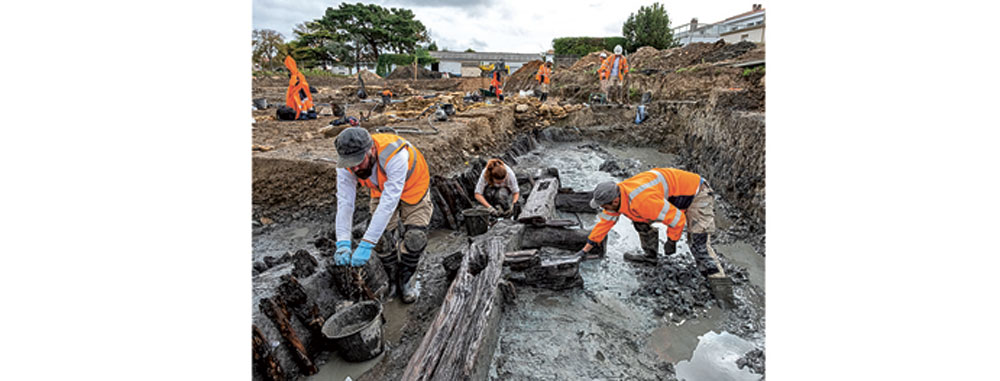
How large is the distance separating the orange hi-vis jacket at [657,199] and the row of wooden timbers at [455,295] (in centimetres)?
58

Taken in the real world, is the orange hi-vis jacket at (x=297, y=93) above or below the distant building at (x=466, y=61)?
below

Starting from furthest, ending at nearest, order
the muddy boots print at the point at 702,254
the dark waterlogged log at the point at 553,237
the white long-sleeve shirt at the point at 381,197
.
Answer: the dark waterlogged log at the point at 553,237, the muddy boots print at the point at 702,254, the white long-sleeve shirt at the point at 381,197

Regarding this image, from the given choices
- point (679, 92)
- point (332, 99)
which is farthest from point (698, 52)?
point (332, 99)

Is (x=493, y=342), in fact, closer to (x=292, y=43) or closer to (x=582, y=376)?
(x=582, y=376)

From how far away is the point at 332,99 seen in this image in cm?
1491

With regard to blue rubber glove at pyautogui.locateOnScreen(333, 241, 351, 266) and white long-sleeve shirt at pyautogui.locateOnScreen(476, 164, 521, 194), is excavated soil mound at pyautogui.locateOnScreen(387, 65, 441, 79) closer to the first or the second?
white long-sleeve shirt at pyautogui.locateOnScreen(476, 164, 521, 194)

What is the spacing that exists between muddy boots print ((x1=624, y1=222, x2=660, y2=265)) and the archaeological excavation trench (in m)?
0.11

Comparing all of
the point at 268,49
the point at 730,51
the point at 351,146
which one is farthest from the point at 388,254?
the point at 268,49

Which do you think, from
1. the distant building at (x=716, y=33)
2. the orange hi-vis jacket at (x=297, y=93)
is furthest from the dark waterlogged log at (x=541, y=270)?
the distant building at (x=716, y=33)

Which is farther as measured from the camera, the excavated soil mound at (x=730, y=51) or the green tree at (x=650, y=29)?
the green tree at (x=650, y=29)

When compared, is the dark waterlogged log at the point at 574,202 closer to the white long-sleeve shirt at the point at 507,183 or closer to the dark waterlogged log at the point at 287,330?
the white long-sleeve shirt at the point at 507,183

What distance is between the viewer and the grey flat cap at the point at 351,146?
260cm

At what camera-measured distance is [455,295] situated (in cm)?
268
